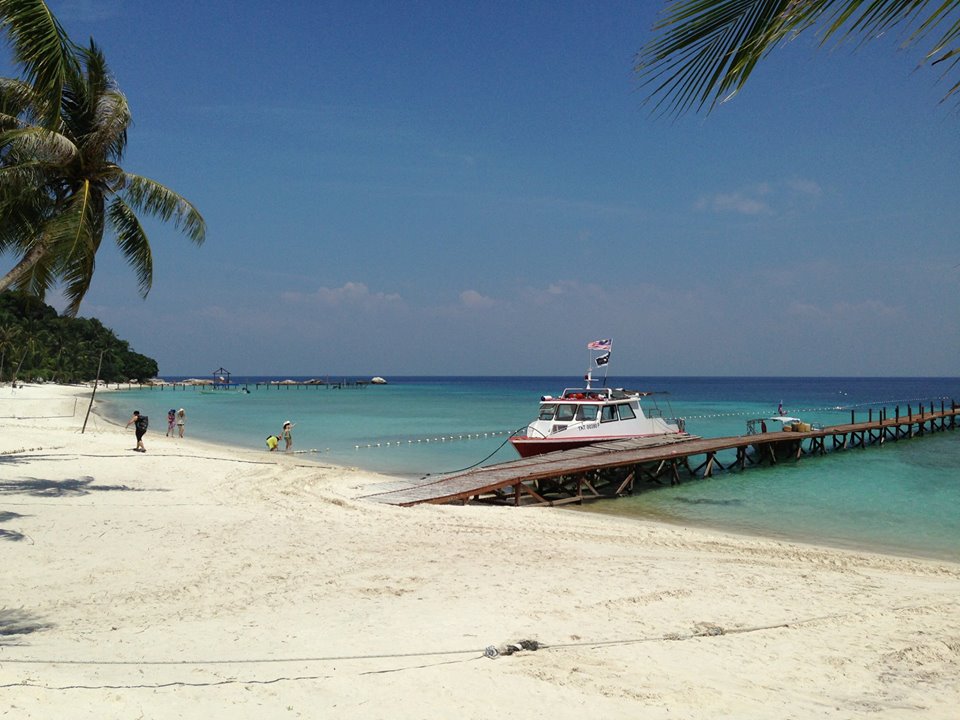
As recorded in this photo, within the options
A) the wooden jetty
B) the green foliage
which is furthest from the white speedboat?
the green foliage

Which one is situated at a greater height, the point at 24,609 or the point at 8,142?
the point at 8,142

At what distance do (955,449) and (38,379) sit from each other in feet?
329

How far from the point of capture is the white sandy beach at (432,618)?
5602 mm

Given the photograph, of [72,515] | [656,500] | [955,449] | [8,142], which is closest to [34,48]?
[8,142]

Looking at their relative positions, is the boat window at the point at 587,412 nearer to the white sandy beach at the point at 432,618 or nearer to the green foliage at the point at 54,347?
the white sandy beach at the point at 432,618

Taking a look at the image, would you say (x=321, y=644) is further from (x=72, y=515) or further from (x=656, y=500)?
(x=656, y=500)

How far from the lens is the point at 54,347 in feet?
321

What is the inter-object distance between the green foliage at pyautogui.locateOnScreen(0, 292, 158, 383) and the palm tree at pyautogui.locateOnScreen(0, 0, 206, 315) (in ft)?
229

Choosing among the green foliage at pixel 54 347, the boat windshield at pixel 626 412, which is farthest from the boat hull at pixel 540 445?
the green foliage at pixel 54 347

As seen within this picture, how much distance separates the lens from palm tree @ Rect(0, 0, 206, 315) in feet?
36.3

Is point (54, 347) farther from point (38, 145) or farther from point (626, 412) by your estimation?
point (38, 145)

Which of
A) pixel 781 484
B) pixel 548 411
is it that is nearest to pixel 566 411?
pixel 548 411

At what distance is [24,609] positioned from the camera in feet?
24.5

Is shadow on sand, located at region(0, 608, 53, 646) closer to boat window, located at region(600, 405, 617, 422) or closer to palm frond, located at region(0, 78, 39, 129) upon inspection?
palm frond, located at region(0, 78, 39, 129)
